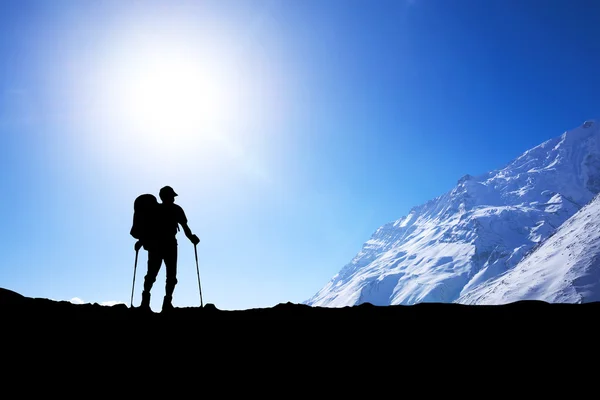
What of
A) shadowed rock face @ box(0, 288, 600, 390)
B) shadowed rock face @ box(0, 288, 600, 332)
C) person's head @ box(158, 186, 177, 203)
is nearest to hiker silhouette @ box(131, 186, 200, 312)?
person's head @ box(158, 186, 177, 203)

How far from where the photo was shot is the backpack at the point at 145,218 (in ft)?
33.3

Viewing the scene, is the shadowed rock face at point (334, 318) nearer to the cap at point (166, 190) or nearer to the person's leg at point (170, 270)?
the person's leg at point (170, 270)

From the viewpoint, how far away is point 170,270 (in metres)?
10.5

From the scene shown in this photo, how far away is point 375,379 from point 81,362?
4.26 metres

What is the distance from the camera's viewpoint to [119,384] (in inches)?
193

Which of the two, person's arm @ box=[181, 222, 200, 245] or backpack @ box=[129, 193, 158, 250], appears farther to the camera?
person's arm @ box=[181, 222, 200, 245]

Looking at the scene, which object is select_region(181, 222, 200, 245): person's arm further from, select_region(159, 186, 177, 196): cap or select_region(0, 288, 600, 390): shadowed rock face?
select_region(0, 288, 600, 390): shadowed rock face

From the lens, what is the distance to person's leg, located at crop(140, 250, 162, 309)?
10070mm

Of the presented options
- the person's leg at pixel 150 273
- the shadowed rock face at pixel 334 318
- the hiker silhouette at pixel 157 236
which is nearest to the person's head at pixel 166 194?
the hiker silhouette at pixel 157 236

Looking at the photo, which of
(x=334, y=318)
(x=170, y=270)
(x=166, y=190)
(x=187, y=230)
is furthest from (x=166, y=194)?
(x=334, y=318)

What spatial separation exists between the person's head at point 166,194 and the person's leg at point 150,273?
153 cm

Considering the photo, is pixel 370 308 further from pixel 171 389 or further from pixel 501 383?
pixel 171 389

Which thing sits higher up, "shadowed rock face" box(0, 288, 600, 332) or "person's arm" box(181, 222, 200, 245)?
"person's arm" box(181, 222, 200, 245)

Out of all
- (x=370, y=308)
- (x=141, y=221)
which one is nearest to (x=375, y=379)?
(x=370, y=308)
